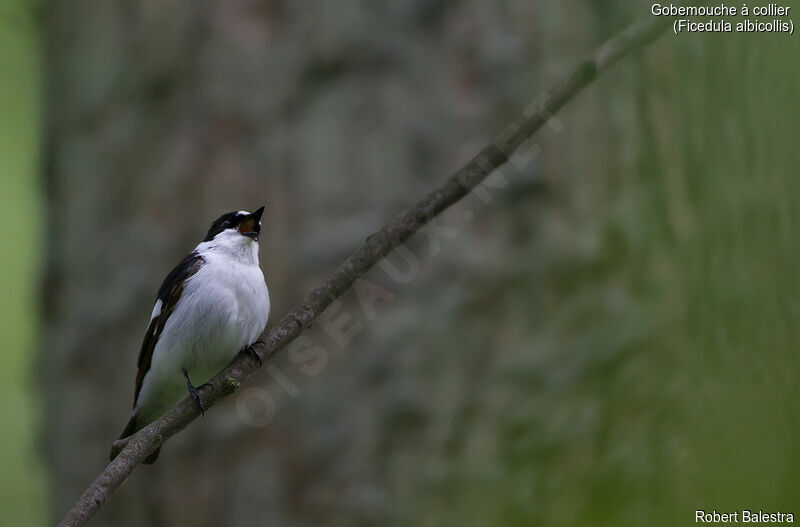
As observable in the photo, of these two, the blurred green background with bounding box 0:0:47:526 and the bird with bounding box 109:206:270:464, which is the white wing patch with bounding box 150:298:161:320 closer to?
the bird with bounding box 109:206:270:464

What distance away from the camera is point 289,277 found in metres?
2.39

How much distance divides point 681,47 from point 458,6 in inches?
57.0

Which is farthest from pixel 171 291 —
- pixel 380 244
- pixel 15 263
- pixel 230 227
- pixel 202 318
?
pixel 15 263

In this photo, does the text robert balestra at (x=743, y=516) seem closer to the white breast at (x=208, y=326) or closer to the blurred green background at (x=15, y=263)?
the white breast at (x=208, y=326)

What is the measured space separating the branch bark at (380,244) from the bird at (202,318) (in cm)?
52

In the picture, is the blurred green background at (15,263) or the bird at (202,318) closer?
the bird at (202,318)

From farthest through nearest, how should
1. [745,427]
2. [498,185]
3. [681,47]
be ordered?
[498,185] → [681,47] → [745,427]

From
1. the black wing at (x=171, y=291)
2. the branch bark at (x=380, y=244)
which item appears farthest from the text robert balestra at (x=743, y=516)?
the black wing at (x=171, y=291)

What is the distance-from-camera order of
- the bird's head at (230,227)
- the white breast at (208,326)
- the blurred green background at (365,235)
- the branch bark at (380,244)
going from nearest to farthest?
the branch bark at (380,244) → the blurred green background at (365,235) → the bird's head at (230,227) → the white breast at (208,326)

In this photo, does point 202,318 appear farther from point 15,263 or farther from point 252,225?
point 15,263

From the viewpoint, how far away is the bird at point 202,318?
95.5 inches

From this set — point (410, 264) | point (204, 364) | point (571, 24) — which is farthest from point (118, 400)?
point (571, 24)

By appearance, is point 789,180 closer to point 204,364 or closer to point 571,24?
point 571,24

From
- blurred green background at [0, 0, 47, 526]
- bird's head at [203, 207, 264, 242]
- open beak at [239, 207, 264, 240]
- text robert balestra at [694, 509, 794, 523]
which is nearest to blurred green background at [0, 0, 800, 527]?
bird's head at [203, 207, 264, 242]
